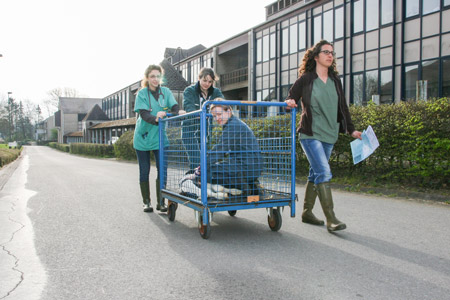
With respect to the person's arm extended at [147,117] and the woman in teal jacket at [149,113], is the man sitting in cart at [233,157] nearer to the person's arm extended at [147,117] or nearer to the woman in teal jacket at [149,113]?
the person's arm extended at [147,117]

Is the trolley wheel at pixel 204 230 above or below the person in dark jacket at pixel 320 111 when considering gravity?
below

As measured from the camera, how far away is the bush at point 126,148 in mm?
25812

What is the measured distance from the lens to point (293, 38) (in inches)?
1014

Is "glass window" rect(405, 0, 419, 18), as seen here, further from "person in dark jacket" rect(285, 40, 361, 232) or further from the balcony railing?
"person in dark jacket" rect(285, 40, 361, 232)

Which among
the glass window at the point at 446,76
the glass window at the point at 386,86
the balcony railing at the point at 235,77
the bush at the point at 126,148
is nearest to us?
the glass window at the point at 446,76

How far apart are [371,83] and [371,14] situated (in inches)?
135

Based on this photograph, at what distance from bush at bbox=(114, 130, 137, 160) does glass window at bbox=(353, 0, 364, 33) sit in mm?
14772

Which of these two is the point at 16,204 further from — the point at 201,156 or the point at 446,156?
the point at 446,156

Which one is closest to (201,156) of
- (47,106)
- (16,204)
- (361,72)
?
(16,204)

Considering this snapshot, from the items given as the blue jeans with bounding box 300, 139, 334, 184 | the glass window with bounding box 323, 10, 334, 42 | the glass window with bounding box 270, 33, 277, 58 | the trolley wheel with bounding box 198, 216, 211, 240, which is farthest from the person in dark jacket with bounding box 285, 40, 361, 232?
the glass window with bounding box 270, 33, 277, 58

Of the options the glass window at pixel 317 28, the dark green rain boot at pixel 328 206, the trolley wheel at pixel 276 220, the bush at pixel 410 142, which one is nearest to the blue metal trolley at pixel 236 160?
the trolley wheel at pixel 276 220

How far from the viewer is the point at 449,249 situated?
398 centimetres

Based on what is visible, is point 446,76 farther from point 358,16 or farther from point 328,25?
point 328,25

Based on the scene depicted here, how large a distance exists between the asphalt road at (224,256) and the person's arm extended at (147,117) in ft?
4.52
